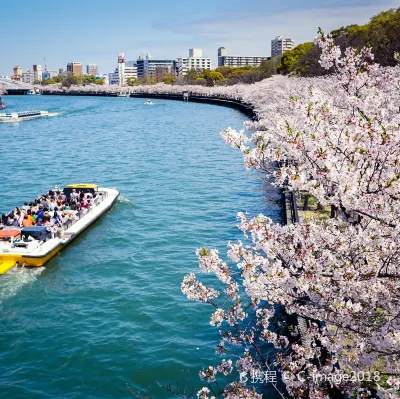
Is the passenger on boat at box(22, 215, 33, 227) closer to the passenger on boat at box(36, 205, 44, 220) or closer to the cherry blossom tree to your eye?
the passenger on boat at box(36, 205, 44, 220)

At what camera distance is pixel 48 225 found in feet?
65.1

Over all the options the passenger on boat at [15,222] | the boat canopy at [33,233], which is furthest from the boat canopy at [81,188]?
the boat canopy at [33,233]

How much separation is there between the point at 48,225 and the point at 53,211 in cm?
222

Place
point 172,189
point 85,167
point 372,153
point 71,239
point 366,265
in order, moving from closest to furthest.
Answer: point 372,153 → point 366,265 → point 71,239 → point 172,189 → point 85,167

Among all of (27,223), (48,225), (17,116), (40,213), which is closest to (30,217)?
(27,223)

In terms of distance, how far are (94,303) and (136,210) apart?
1134cm

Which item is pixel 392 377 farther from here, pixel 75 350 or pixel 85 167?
pixel 85 167

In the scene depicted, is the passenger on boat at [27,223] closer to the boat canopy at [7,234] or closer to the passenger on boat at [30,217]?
the passenger on boat at [30,217]

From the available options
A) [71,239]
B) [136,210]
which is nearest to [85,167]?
[136,210]

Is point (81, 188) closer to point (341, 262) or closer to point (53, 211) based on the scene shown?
point (53, 211)

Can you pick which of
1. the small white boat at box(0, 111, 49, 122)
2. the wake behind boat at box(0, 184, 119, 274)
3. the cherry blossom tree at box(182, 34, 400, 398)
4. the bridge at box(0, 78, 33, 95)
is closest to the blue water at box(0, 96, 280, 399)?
the wake behind boat at box(0, 184, 119, 274)

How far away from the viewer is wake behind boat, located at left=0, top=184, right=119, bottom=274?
18141 millimetres

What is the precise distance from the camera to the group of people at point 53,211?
20359 mm

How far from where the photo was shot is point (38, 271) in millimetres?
18156
